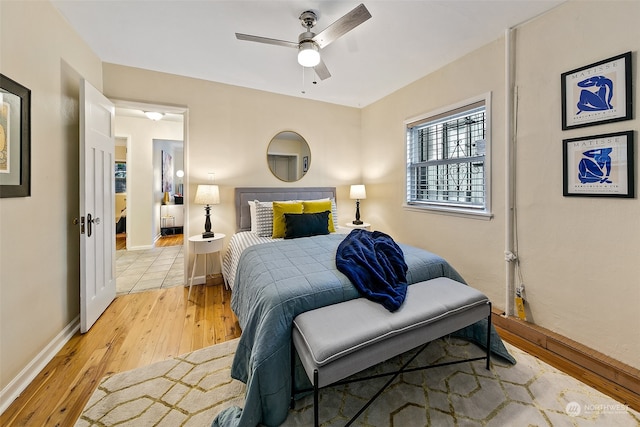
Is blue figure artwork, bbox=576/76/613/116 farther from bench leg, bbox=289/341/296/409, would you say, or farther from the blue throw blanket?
bench leg, bbox=289/341/296/409

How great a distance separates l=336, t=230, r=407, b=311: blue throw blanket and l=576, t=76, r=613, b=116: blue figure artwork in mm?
1698

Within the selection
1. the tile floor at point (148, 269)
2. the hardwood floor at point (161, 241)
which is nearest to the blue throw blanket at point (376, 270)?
the tile floor at point (148, 269)

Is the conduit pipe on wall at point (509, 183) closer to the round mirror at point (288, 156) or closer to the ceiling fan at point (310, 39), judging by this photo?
the ceiling fan at point (310, 39)

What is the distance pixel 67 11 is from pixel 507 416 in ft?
13.5

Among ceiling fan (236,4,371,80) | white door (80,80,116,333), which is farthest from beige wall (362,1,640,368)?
white door (80,80,116,333)

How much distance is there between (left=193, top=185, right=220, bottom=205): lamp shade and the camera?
302cm

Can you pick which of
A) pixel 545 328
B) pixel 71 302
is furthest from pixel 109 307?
pixel 545 328

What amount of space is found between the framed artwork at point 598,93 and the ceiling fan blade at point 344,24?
162cm

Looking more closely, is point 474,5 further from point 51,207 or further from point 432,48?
point 51,207

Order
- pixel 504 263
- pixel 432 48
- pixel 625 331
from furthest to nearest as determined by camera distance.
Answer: pixel 432 48 → pixel 504 263 → pixel 625 331

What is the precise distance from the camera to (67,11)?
6.64ft

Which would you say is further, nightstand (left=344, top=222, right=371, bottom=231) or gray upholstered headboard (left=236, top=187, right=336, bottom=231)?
nightstand (left=344, top=222, right=371, bottom=231)

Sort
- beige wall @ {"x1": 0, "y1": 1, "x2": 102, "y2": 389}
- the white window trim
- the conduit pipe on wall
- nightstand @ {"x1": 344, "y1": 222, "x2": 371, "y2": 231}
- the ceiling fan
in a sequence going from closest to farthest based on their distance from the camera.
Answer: beige wall @ {"x1": 0, "y1": 1, "x2": 102, "y2": 389} < the ceiling fan < the conduit pipe on wall < the white window trim < nightstand @ {"x1": 344, "y1": 222, "x2": 371, "y2": 231}

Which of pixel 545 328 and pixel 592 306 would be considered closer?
pixel 592 306
